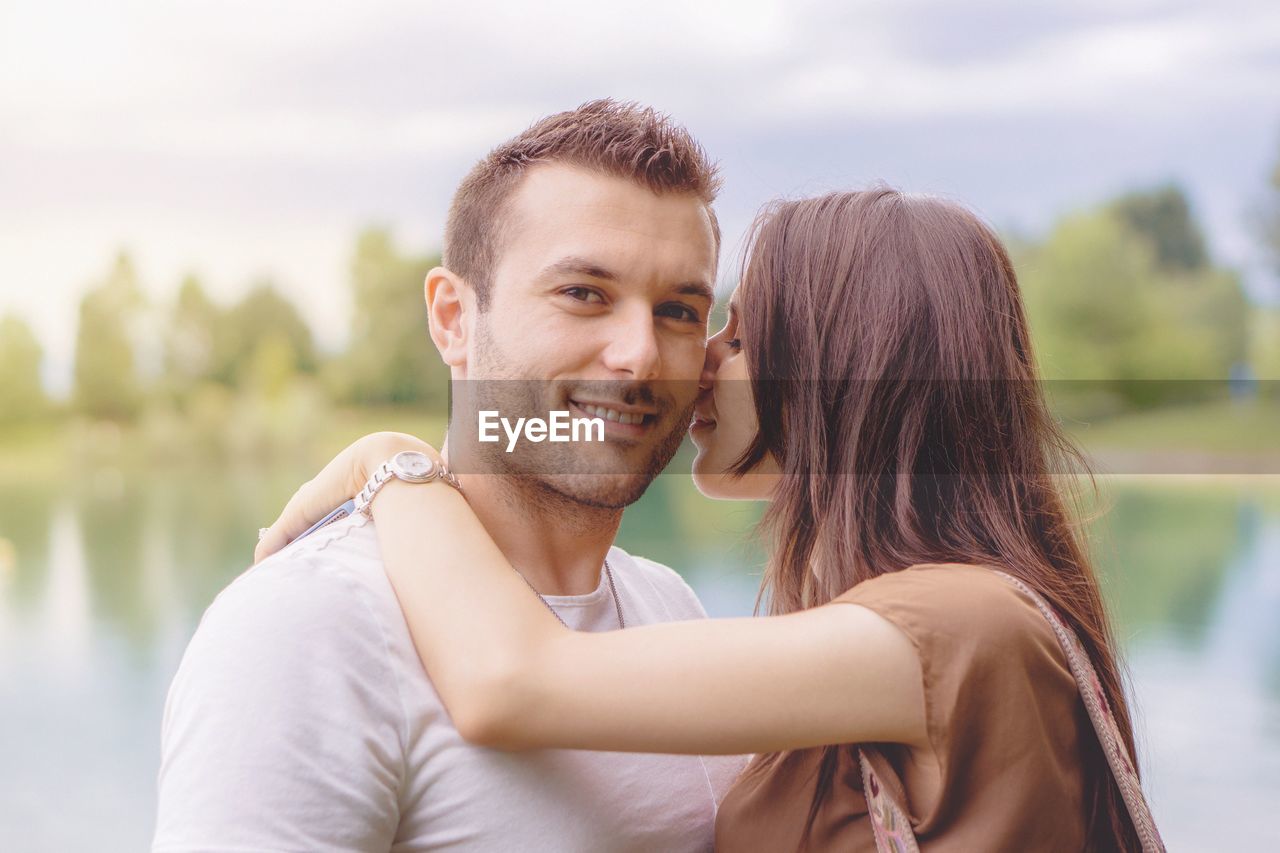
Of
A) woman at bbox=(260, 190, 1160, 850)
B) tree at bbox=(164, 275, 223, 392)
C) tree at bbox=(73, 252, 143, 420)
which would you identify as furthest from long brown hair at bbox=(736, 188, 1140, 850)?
tree at bbox=(164, 275, 223, 392)

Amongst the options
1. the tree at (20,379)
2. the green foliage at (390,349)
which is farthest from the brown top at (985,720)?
the tree at (20,379)

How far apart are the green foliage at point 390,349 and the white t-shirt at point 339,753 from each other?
84.1ft

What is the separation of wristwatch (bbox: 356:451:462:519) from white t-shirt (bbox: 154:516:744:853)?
0.04 m

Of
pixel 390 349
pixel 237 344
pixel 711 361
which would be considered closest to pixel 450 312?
pixel 711 361

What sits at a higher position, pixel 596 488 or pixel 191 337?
pixel 596 488

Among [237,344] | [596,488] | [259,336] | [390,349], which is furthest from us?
[237,344]

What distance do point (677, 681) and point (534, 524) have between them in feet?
1.30

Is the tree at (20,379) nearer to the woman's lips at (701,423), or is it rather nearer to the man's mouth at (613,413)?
the woman's lips at (701,423)

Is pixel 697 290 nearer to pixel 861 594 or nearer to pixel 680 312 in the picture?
pixel 680 312

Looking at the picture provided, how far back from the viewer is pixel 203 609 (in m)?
19.1

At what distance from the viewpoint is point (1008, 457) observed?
4.65 feet

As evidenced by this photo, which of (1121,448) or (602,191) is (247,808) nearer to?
(602,191)

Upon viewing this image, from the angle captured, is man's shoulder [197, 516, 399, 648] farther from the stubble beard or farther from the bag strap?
the bag strap

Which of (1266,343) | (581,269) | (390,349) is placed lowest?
(1266,343)
